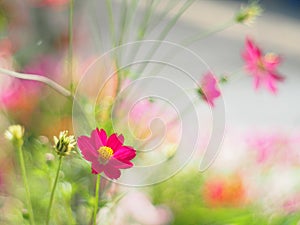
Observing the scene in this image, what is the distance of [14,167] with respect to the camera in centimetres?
40

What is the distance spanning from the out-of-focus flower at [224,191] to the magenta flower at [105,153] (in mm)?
84

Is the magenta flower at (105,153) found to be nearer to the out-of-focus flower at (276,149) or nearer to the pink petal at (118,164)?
the pink petal at (118,164)

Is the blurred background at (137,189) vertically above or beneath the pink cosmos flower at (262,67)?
beneath

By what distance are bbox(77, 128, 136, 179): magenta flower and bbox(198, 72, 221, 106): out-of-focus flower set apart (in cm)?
7

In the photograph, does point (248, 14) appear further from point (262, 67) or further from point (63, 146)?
point (63, 146)

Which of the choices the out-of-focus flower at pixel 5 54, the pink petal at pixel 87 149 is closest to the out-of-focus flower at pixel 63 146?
the pink petal at pixel 87 149

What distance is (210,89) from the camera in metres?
0.38

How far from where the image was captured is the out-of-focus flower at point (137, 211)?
15.0 inches

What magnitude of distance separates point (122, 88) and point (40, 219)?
0.27 ft

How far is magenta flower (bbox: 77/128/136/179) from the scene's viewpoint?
0.32 meters

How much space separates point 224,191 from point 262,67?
84 mm

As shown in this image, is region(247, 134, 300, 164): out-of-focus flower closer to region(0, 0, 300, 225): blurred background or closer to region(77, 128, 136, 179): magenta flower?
region(0, 0, 300, 225): blurred background

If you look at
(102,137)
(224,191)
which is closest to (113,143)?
(102,137)

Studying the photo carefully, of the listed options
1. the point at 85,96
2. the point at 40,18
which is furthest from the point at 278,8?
the point at 85,96
